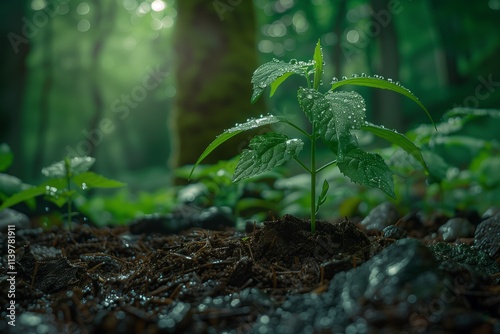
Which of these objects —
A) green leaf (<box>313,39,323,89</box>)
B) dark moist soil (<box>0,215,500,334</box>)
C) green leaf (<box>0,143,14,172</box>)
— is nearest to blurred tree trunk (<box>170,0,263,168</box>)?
green leaf (<box>0,143,14,172</box>)

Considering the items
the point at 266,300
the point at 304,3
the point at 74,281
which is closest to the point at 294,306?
the point at 266,300

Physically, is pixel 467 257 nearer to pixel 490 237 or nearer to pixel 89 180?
pixel 490 237

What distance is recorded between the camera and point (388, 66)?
37.9 feet

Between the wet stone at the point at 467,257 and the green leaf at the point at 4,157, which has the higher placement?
the green leaf at the point at 4,157

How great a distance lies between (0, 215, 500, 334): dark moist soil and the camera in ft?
4.28

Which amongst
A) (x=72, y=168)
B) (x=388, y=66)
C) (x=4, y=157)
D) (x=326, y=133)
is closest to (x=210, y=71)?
(x=4, y=157)

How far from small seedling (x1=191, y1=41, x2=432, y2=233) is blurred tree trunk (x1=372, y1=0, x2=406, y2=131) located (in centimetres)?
944

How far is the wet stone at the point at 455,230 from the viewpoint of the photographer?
2.85 meters

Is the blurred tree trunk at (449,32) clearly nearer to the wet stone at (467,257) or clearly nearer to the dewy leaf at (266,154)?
the wet stone at (467,257)

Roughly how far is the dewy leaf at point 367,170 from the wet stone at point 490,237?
37.4 inches

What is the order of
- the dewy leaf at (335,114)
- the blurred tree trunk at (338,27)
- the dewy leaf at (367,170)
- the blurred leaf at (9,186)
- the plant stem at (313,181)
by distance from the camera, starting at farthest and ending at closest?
the blurred tree trunk at (338,27), the blurred leaf at (9,186), the plant stem at (313,181), the dewy leaf at (367,170), the dewy leaf at (335,114)

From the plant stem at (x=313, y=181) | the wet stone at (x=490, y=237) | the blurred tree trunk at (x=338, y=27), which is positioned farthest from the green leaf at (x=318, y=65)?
the blurred tree trunk at (x=338, y=27)

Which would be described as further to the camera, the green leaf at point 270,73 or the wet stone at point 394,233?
the wet stone at point 394,233

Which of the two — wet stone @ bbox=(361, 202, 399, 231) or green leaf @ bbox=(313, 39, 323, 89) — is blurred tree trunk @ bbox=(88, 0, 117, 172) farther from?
green leaf @ bbox=(313, 39, 323, 89)
